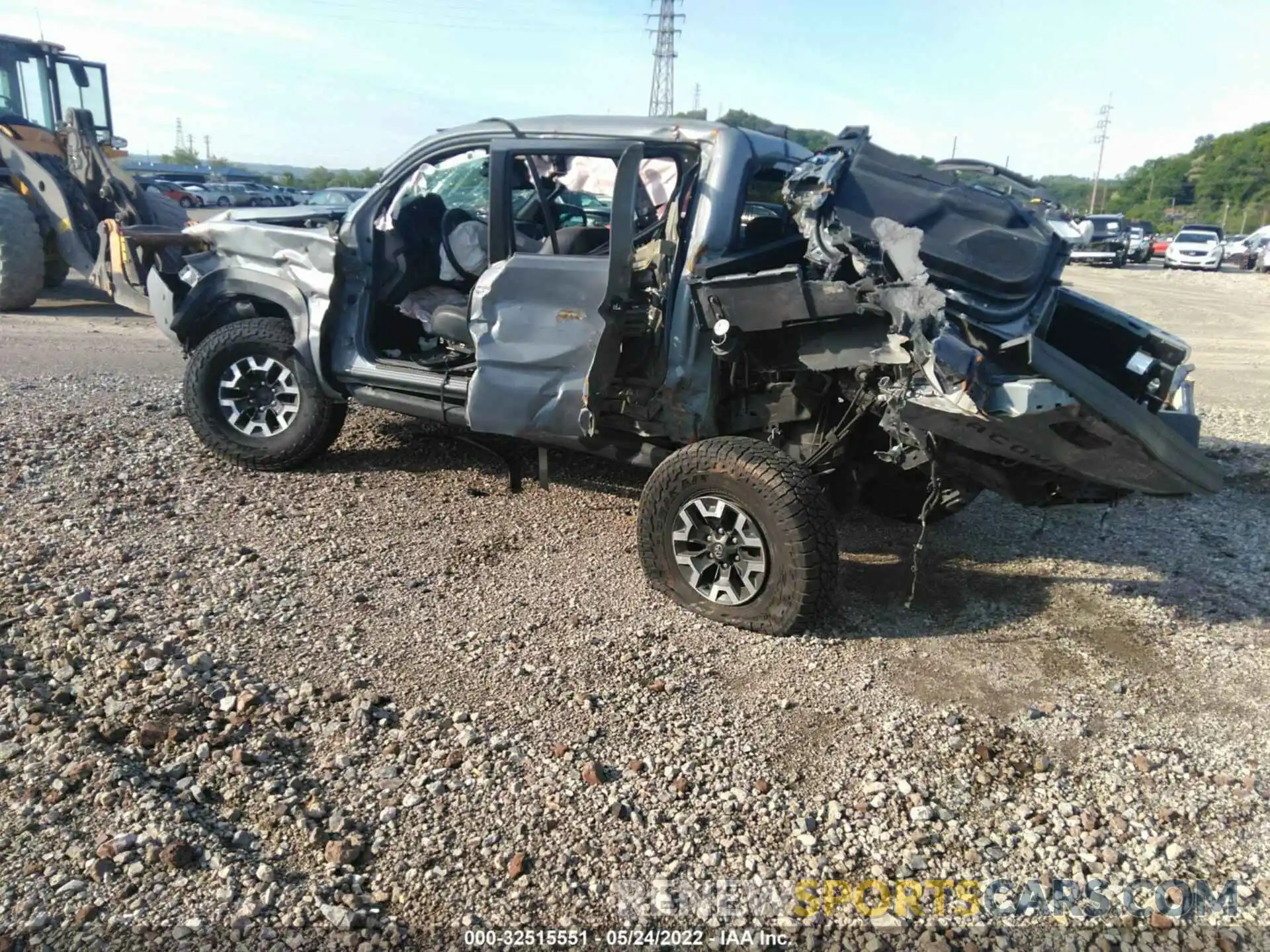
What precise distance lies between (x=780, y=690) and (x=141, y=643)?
243 cm

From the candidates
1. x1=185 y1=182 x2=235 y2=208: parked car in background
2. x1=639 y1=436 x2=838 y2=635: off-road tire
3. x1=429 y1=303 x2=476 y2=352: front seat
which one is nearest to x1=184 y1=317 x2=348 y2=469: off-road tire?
x1=429 y1=303 x2=476 y2=352: front seat

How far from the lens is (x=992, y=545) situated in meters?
5.04

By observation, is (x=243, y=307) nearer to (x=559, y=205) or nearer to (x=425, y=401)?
(x=425, y=401)

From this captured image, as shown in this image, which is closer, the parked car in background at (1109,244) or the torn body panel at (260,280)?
the torn body panel at (260,280)

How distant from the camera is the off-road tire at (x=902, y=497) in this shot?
4785 millimetres

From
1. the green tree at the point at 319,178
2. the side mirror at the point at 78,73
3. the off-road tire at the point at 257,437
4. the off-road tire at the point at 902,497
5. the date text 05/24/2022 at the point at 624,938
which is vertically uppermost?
the green tree at the point at 319,178

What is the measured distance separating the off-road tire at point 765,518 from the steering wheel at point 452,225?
7.52 feet

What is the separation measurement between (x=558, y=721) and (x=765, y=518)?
1198 mm

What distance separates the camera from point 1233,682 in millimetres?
3688

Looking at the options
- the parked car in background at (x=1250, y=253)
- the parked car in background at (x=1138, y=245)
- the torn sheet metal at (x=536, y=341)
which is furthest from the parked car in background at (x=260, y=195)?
the torn sheet metal at (x=536, y=341)

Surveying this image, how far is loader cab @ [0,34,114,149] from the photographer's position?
1166 centimetres

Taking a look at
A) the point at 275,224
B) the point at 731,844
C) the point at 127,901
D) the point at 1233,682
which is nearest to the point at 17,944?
the point at 127,901

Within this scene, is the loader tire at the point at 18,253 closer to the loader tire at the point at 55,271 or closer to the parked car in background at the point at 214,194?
the loader tire at the point at 55,271

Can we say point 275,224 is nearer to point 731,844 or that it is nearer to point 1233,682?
point 731,844
